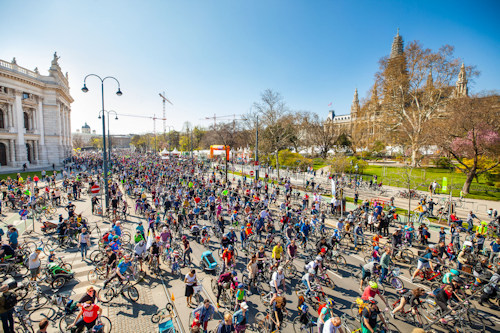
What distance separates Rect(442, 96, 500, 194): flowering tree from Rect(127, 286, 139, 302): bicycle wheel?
29.1 m

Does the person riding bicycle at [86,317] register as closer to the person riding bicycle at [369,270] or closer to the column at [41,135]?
the person riding bicycle at [369,270]

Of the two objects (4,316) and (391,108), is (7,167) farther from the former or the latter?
(391,108)

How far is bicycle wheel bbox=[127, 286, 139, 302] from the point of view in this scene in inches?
315

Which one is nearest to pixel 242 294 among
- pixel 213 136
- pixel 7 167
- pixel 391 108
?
pixel 391 108

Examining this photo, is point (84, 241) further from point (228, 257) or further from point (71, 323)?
point (228, 257)

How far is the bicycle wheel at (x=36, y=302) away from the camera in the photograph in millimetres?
7441

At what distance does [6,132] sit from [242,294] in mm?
56838

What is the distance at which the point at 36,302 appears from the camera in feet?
25.1

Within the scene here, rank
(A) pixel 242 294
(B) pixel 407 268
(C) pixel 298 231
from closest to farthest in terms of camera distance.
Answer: (A) pixel 242 294 → (B) pixel 407 268 → (C) pixel 298 231

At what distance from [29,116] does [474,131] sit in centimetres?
7385

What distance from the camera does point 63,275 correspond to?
27.9ft

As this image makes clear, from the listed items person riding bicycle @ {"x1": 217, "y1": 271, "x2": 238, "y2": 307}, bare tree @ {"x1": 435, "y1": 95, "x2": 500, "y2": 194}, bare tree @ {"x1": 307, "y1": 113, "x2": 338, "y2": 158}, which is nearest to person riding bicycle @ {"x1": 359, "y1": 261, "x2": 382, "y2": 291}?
person riding bicycle @ {"x1": 217, "y1": 271, "x2": 238, "y2": 307}

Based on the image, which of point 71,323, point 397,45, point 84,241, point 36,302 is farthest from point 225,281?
point 397,45

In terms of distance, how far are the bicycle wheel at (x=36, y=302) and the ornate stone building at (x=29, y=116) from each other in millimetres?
50321
